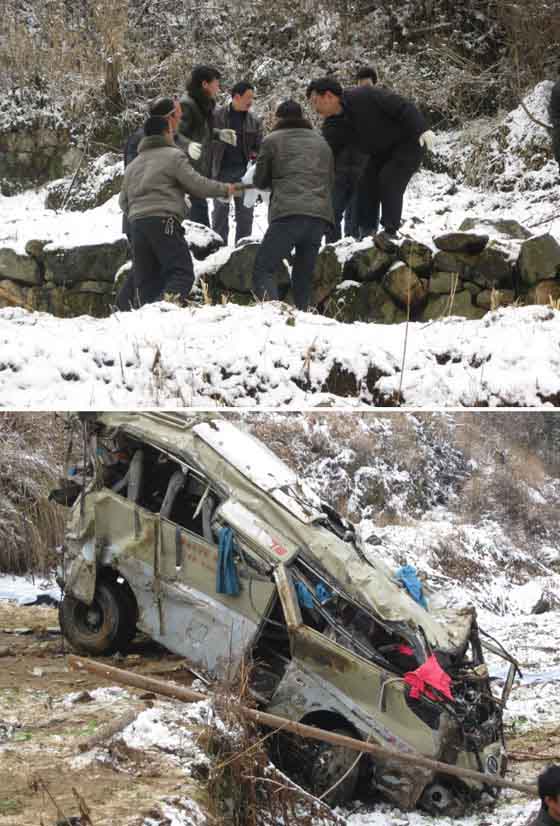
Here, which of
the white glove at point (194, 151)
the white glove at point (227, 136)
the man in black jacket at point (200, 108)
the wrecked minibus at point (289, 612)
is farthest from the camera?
the white glove at point (227, 136)

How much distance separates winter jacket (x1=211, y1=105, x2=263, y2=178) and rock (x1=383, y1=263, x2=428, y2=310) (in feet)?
8.54

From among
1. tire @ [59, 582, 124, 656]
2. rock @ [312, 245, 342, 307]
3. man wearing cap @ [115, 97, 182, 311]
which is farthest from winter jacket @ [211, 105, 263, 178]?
tire @ [59, 582, 124, 656]

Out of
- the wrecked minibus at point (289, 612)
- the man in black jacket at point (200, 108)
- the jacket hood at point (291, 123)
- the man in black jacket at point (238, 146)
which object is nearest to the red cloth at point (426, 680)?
the wrecked minibus at point (289, 612)

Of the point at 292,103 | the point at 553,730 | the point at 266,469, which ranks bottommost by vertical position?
the point at 553,730

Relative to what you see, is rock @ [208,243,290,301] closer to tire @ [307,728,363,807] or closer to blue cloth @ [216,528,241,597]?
blue cloth @ [216,528,241,597]

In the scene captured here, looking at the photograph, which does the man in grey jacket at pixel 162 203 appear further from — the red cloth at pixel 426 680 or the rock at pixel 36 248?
the red cloth at pixel 426 680

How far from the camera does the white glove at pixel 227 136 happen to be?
435 inches

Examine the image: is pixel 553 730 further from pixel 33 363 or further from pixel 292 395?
pixel 33 363

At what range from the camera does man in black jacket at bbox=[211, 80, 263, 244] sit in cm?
1138

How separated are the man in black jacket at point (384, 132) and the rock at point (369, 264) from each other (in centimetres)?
26

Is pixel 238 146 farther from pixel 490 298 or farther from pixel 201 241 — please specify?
pixel 490 298

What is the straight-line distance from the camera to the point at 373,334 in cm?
809

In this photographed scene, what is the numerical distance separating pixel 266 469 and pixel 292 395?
69cm

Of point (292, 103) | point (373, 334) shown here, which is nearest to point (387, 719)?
point (373, 334)
